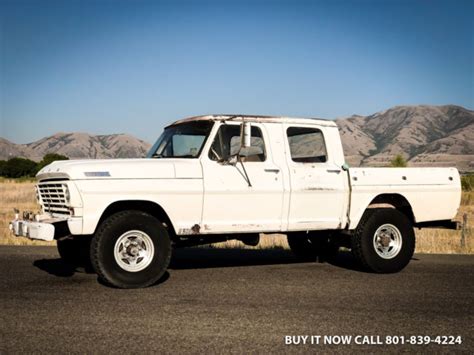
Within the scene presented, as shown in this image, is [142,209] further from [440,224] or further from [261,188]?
[440,224]

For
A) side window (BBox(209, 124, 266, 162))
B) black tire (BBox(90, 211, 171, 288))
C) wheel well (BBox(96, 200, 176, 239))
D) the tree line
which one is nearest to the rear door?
side window (BBox(209, 124, 266, 162))

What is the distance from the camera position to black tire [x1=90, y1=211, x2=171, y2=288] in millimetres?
6652

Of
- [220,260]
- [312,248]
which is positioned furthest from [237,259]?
[312,248]

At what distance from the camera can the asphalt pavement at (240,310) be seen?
460 cm

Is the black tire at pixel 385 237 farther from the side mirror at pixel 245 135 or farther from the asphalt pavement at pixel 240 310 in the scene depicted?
the side mirror at pixel 245 135

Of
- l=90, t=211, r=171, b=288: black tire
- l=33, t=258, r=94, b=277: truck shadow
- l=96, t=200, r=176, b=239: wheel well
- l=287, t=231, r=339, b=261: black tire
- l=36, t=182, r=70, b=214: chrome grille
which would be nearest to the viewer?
l=90, t=211, r=171, b=288: black tire

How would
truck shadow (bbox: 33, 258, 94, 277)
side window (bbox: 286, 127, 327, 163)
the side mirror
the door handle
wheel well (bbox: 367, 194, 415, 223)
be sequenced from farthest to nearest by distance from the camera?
1. wheel well (bbox: 367, 194, 415, 223)
2. side window (bbox: 286, 127, 327, 163)
3. truck shadow (bbox: 33, 258, 94, 277)
4. the door handle
5. the side mirror

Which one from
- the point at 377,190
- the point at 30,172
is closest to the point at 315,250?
the point at 377,190

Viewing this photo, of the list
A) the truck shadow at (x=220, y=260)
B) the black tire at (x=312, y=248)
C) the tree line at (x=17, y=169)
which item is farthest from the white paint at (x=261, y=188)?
the tree line at (x=17, y=169)

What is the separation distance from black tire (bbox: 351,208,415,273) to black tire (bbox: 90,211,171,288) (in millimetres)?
2885

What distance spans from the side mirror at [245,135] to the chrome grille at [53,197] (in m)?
2.21

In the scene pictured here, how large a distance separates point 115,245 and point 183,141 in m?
1.85

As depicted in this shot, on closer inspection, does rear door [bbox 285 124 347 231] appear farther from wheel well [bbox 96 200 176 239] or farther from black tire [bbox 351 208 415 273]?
wheel well [bbox 96 200 176 239]

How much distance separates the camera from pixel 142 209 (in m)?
7.34
